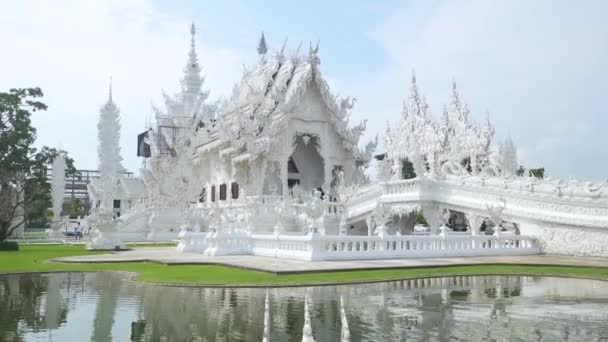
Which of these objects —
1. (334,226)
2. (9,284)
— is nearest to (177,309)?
(9,284)

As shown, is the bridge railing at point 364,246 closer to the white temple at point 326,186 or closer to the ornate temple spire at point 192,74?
the white temple at point 326,186

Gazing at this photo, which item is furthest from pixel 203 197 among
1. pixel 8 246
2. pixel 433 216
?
pixel 433 216

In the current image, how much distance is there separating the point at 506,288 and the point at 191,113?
36.9m

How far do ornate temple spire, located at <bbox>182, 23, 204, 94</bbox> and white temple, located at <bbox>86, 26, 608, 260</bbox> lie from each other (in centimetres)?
11

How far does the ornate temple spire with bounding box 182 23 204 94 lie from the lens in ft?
152

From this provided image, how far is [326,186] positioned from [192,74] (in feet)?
67.4

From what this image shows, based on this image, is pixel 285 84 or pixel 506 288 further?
pixel 285 84

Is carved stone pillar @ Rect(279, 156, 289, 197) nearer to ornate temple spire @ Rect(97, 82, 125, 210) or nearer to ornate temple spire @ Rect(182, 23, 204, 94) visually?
ornate temple spire @ Rect(97, 82, 125, 210)

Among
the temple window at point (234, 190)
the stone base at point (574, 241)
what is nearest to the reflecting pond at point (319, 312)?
the stone base at point (574, 241)

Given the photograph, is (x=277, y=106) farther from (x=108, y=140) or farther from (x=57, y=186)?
(x=57, y=186)

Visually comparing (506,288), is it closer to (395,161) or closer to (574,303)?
(574,303)

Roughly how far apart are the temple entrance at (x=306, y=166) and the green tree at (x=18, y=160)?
12.5 metres

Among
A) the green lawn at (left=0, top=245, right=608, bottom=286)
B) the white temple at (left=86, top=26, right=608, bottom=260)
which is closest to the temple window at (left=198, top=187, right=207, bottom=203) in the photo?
the white temple at (left=86, top=26, right=608, bottom=260)

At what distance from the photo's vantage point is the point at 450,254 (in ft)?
54.1
